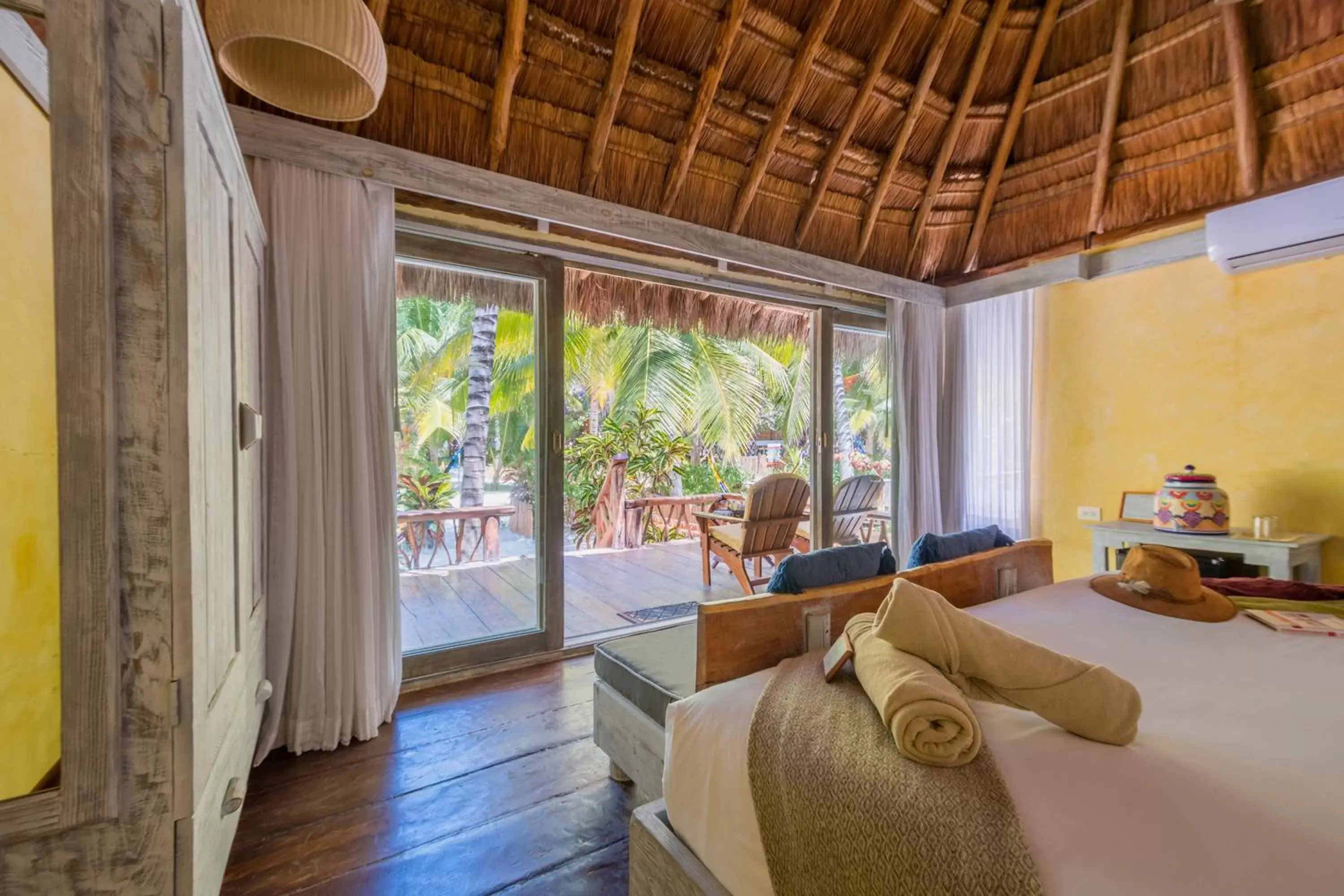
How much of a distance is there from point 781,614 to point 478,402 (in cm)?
248

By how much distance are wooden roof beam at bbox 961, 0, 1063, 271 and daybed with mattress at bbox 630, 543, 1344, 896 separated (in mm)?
3149

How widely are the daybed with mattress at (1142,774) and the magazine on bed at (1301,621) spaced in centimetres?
3

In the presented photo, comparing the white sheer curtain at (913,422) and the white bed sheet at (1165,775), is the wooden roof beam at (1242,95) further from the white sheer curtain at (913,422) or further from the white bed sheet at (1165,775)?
the white bed sheet at (1165,775)

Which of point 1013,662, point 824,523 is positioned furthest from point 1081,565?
point 1013,662

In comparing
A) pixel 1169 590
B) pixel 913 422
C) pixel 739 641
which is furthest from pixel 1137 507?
pixel 739 641

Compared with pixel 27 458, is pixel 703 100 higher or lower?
higher

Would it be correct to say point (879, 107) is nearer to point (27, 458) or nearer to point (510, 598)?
point (510, 598)

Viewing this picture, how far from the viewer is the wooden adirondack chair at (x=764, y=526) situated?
4.01m

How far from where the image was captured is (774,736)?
0.96 metres

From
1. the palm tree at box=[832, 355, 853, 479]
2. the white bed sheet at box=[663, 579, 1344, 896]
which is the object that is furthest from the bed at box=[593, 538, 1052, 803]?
the palm tree at box=[832, 355, 853, 479]

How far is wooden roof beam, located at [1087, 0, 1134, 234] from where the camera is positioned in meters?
2.91

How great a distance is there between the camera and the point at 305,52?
143 centimetres

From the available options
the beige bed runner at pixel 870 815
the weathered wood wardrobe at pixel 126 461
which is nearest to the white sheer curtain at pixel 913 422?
the beige bed runner at pixel 870 815

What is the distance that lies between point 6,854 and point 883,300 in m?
4.59
